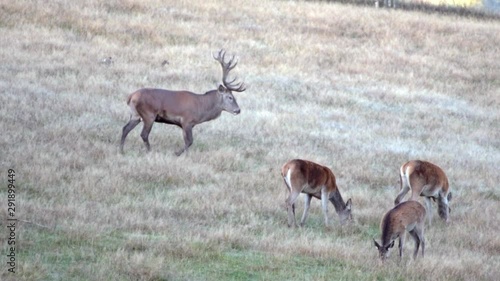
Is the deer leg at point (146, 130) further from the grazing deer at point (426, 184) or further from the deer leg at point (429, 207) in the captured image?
the deer leg at point (429, 207)

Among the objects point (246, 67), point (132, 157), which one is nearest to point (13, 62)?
point (246, 67)

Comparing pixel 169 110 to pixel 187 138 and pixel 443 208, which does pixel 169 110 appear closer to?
pixel 187 138

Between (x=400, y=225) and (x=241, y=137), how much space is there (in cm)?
774

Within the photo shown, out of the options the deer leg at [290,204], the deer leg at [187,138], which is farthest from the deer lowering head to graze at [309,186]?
the deer leg at [187,138]

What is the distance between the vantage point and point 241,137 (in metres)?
17.7

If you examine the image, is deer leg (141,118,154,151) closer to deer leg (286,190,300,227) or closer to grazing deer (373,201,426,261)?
deer leg (286,190,300,227)

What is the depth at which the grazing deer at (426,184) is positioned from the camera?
12.9 meters

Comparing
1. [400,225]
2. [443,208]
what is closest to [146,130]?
[443,208]

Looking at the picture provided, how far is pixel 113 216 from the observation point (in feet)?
36.1

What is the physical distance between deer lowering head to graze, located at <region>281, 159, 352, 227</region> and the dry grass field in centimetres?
25

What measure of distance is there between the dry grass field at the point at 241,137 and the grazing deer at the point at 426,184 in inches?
11.5

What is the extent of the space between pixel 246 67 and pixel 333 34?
710 cm

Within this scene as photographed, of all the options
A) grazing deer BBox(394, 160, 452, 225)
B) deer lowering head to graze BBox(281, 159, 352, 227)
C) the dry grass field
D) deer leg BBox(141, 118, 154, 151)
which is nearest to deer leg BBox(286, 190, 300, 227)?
deer lowering head to graze BBox(281, 159, 352, 227)

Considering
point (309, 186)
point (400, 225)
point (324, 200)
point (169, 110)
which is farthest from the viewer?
point (169, 110)
